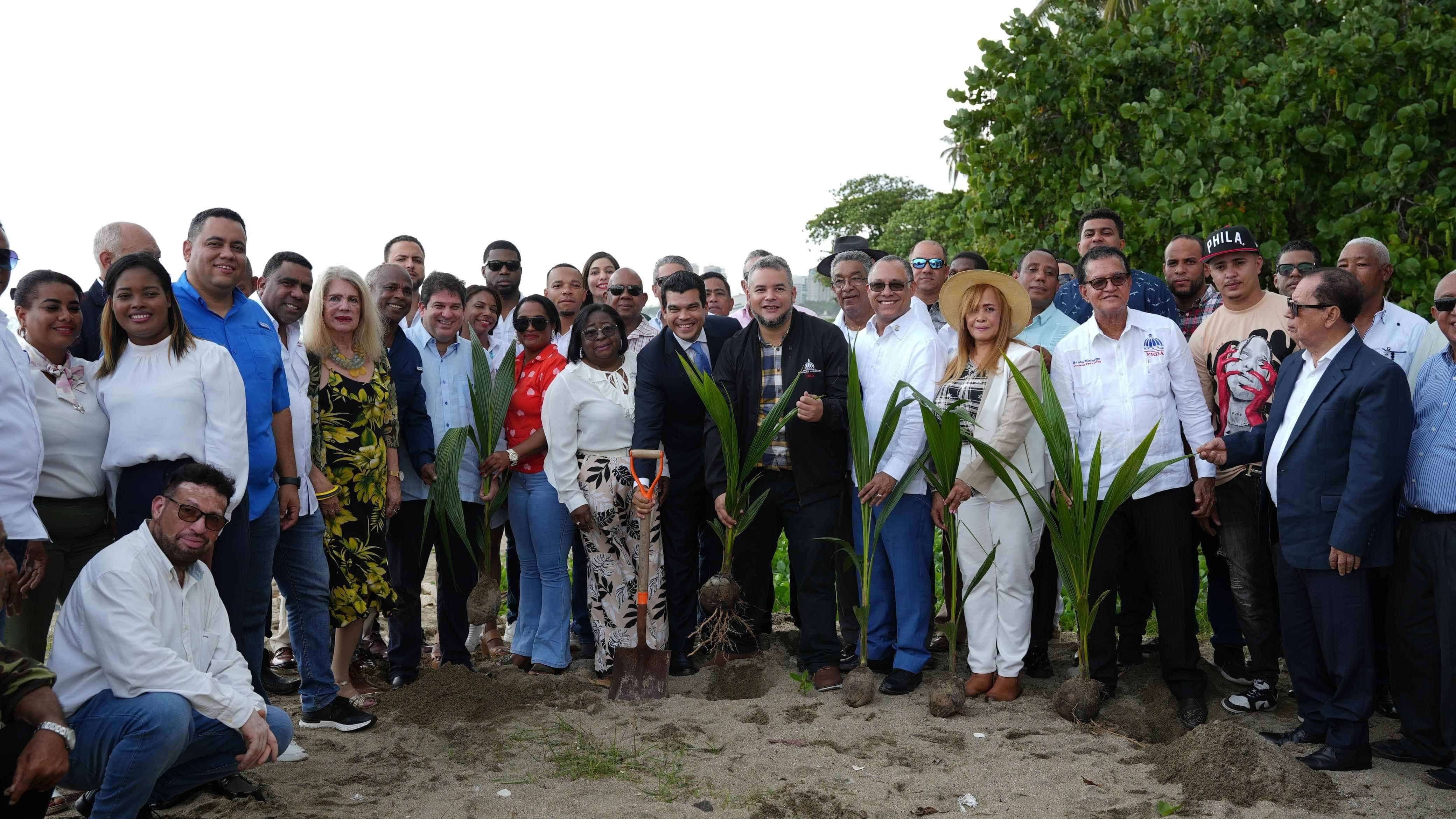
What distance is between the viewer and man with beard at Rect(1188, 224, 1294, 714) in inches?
182

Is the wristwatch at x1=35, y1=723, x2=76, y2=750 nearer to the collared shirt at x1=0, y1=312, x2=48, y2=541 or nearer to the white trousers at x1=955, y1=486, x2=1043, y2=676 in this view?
the collared shirt at x1=0, y1=312, x2=48, y2=541

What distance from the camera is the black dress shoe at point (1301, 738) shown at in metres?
4.17

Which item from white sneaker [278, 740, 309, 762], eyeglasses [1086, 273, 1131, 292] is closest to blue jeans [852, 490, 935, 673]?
eyeglasses [1086, 273, 1131, 292]

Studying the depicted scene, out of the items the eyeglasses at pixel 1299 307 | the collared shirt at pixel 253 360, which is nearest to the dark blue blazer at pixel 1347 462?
the eyeglasses at pixel 1299 307

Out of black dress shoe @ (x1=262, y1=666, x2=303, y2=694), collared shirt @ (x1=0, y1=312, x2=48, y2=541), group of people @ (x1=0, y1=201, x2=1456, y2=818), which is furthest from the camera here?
black dress shoe @ (x1=262, y1=666, x2=303, y2=694)

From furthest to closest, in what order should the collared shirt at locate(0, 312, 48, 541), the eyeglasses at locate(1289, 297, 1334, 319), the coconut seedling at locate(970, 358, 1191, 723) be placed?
the coconut seedling at locate(970, 358, 1191, 723), the eyeglasses at locate(1289, 297, 1334, 319), the collared shirt at locate(0, 312, 48, 541)

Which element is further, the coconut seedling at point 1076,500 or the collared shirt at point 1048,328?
the collared shirt at point 1048,328

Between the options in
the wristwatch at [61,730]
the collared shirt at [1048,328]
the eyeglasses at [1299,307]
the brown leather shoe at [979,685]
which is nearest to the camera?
the wristwatch at [61,730]

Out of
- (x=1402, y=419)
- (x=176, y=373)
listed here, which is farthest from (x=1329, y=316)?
(x=176, y=373)

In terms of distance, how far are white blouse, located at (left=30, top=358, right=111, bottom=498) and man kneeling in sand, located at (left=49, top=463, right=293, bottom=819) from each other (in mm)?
429

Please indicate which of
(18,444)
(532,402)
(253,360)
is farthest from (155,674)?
(532,402)

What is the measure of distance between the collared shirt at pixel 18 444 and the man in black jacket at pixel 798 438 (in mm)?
2780

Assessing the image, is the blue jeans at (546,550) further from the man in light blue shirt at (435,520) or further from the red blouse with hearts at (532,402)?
the man in light blue shirt at (435,520)

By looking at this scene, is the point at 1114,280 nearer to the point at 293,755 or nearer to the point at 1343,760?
the point at 1343,760
